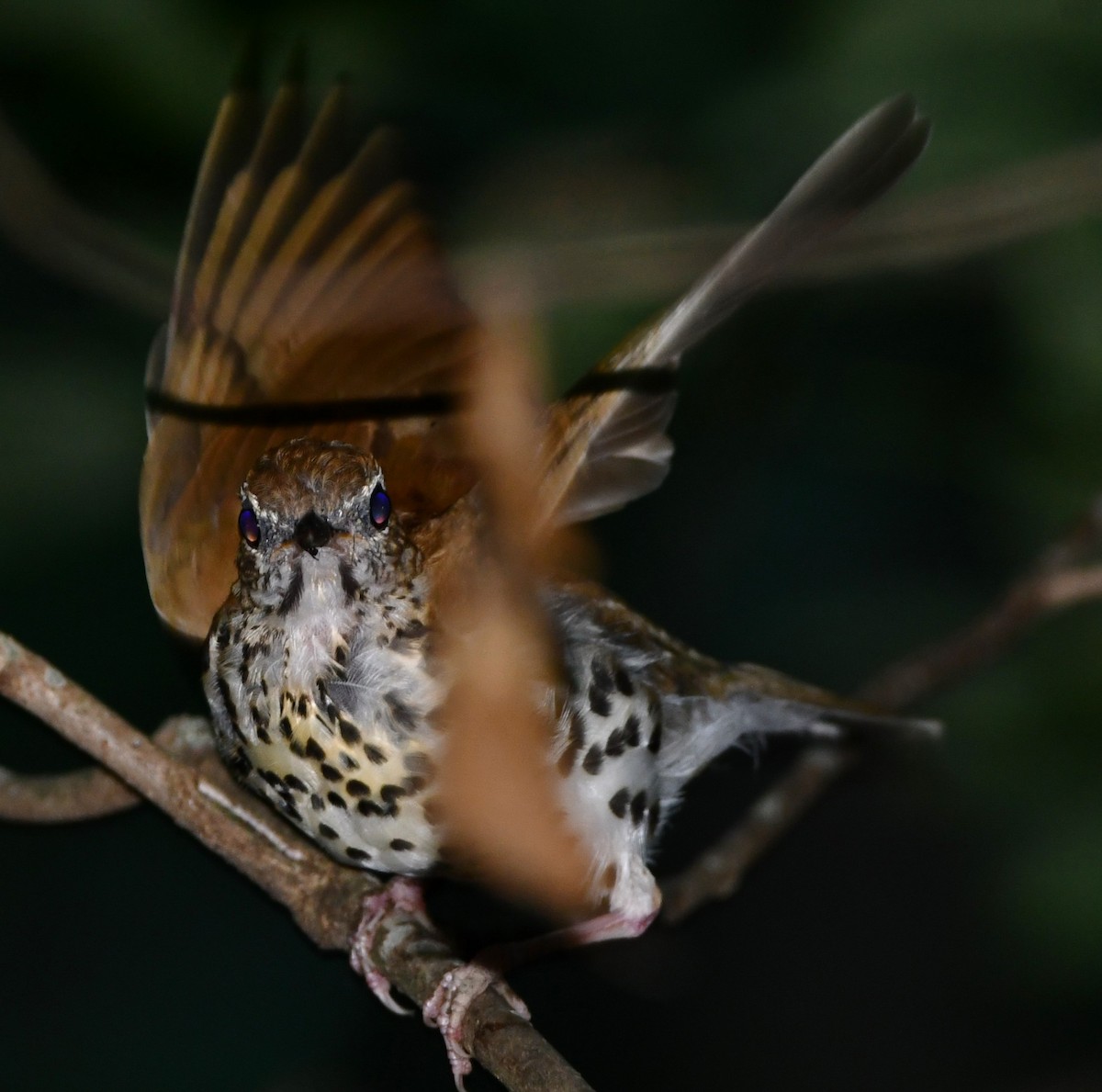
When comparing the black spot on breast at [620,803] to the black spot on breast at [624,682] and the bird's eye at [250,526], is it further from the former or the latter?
the bird's eye at [250,526]

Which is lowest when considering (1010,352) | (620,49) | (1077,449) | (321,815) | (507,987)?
(507,987)

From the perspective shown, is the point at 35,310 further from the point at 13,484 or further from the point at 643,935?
the point at 643,935

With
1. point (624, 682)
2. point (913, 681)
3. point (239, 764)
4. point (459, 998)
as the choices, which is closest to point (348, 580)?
point (239, 764)

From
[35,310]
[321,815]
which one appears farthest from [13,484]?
[321,815]

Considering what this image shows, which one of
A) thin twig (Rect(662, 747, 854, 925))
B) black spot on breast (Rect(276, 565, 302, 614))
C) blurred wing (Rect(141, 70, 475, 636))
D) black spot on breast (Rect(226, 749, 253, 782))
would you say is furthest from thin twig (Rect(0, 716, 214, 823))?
thin twig (Rect(662, 747, 854, 925))

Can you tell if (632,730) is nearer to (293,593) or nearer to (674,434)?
(293,593)

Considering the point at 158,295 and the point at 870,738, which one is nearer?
the point at 158,295

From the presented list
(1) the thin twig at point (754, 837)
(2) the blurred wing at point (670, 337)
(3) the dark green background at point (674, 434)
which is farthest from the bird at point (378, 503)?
(3) the dark green background at point (674, 434)
